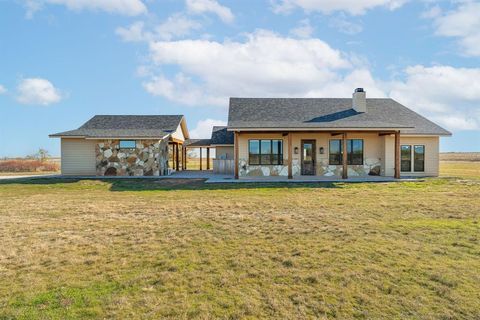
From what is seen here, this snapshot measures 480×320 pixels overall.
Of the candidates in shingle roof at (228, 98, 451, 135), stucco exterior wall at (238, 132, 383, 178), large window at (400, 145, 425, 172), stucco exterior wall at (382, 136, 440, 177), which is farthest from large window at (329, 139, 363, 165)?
large window at (400, 145, 425, 172)

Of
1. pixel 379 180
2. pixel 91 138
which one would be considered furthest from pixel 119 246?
pixel 91 138

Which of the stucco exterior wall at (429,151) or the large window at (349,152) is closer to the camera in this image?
the large window at (349,152)

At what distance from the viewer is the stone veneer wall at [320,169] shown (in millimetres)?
18906

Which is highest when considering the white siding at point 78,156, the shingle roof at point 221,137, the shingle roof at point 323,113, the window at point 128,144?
the shingle roof at point 323,113

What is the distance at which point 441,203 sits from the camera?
10133 mm

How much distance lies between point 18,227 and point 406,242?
8433 mm

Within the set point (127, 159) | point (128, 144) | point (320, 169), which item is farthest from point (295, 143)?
point (127, 159)

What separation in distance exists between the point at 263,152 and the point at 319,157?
11.4ft

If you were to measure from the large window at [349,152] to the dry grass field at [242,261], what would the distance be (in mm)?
9296

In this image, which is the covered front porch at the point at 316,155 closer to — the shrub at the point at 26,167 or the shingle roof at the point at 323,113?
the shingle roof at the point at 323,113

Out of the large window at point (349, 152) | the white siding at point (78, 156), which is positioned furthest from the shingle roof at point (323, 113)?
the white siding at point (78, 156)

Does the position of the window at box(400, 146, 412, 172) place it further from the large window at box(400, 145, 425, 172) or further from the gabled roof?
the gabled roof

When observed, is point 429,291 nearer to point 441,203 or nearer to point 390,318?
point 390,318

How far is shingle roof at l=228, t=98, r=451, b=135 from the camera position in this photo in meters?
19.4
